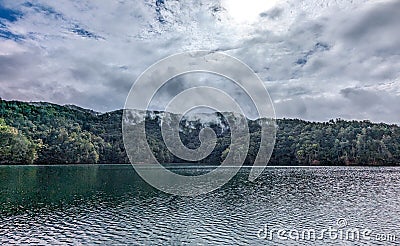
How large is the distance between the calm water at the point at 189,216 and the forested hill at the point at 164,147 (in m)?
77.0

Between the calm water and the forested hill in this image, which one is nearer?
the calm water

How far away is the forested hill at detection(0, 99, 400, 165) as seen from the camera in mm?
124062

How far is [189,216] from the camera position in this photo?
32.2 metres

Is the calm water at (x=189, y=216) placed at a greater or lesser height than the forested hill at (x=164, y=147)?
lesser

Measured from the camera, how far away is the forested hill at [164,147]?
124m

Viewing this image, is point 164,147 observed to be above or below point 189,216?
above

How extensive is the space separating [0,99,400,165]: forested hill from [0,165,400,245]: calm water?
253 ft

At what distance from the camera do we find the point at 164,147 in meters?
168

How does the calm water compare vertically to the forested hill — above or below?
below

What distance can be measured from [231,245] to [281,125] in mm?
157717

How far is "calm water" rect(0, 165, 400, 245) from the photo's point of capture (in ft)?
79.0

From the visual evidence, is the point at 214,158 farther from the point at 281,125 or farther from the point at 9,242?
the point at 9,242

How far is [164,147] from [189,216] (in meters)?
136

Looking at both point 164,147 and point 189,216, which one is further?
point 164,147
